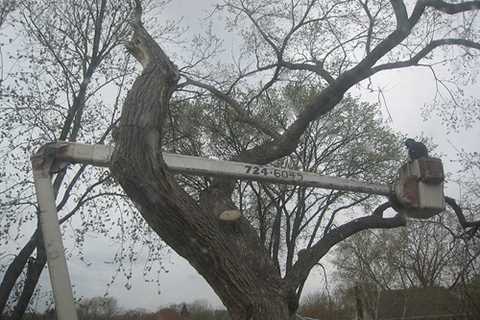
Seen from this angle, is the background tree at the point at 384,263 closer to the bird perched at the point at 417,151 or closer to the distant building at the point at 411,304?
the distant building at the point at 411,304

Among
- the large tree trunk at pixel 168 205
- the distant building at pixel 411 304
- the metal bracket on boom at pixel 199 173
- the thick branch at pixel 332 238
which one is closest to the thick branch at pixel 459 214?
the thick branch at pixel 332 238

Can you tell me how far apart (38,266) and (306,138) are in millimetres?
8558

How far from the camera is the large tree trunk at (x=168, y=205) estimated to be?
357 cm

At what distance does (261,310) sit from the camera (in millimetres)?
4199

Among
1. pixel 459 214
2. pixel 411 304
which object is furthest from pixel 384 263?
pixel 459 214

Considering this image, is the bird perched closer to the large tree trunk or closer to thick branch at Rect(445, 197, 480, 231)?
thick branch at Rect(445, 197, 480, 231)

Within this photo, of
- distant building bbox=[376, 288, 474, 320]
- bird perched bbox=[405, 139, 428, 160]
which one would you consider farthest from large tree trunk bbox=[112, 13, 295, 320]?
distant building bbox=[376, 288, 474, 320]

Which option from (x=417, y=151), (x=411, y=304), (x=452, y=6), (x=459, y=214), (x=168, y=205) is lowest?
(x=168, y=205)

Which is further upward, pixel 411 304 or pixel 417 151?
pixel 417 151

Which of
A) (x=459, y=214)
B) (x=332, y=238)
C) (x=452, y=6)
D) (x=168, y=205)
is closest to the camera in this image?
(x=168, y=205)

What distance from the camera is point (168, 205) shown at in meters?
3.61

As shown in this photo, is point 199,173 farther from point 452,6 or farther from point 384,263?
point 384,263

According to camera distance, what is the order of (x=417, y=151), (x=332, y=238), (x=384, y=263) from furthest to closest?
1. (x=384, y=263)
2. (x=332, y=238)
3. (x=417, y=151)

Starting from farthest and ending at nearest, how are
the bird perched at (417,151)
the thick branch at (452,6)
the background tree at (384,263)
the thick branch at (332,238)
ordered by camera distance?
the background tree at (384,263) < the thick branch at (452,6) < the thick branch at (332,238) < the bird perched at (417,151)
